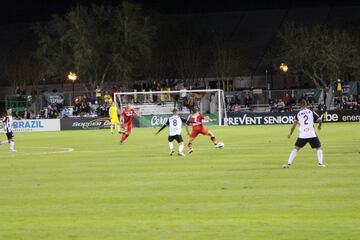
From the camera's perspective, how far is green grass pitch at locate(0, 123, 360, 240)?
1196 centimetres

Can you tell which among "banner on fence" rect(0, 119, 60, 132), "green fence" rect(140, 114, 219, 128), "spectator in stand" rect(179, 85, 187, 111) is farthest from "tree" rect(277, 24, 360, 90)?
"banner on fence" rect(0, 119, 60, 132)

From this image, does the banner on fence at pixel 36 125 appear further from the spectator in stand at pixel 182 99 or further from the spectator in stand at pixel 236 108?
the spectator in stand at pixel 236 108

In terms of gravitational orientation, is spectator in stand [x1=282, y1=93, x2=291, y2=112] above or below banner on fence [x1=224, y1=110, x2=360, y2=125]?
above

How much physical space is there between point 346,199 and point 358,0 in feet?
262

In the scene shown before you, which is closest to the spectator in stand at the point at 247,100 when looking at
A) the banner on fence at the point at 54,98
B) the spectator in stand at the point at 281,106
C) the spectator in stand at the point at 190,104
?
the spectator in stand at the point at 281,106

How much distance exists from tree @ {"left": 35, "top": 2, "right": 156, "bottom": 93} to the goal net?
1684 centimetres

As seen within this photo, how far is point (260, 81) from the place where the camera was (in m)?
88.1

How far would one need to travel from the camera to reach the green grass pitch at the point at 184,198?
1196 centimetres

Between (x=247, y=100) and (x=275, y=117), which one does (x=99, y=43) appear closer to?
(x=247, y=100)

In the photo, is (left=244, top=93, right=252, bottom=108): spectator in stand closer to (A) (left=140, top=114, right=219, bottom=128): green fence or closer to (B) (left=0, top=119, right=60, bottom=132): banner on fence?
(A) (left=140, top=114, right=219, bottom=128): green fence

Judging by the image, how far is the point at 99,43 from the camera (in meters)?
80.7

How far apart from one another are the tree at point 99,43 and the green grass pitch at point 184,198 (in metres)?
53.8

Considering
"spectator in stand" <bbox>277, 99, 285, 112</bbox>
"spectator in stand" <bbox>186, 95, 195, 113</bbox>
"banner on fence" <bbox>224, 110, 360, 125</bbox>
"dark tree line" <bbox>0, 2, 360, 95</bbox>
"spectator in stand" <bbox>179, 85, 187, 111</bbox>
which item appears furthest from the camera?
"dark tree line" <bbox>0, 2, 360, 95</bbox>

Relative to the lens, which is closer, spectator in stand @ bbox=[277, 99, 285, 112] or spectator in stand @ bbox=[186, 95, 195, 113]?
spectator in stand @ bbox=[186, 95, 195, 113]
